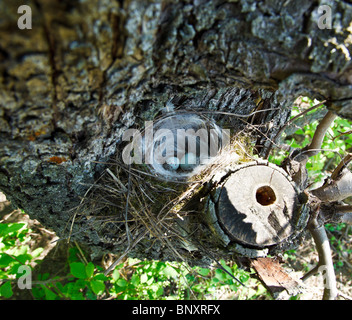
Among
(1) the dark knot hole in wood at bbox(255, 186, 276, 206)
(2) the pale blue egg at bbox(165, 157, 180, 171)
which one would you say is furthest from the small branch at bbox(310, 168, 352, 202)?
(2) the pale blue egg at bbox(165, 157, 180, 171)

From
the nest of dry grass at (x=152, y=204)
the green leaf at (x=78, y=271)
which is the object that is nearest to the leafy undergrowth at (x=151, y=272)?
the green leaf at (x=78, y=271)

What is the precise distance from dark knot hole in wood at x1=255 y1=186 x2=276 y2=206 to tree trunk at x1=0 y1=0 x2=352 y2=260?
499mm

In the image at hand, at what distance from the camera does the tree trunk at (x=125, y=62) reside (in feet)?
2.64

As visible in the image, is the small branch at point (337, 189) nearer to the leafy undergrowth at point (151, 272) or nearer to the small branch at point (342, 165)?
the small branch at point (342, 165)

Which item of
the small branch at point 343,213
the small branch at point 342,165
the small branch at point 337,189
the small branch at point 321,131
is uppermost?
the small branch at point 321,131

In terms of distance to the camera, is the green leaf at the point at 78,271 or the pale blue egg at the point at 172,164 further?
the pale blue egg at the point at 172,164

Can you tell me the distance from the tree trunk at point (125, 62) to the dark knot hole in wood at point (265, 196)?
50 cm

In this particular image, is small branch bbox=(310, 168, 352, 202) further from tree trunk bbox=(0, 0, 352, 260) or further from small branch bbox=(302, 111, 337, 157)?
tree trunk bbox=(0, 0, 352, 260)

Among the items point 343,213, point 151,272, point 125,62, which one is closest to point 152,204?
point 125,62

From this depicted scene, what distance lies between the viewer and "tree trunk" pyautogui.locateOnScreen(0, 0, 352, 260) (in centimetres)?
81

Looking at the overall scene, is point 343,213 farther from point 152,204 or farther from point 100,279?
point 100,279

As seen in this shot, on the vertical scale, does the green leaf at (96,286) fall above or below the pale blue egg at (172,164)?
below

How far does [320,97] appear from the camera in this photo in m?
1.16

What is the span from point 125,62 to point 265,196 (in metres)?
0.99
